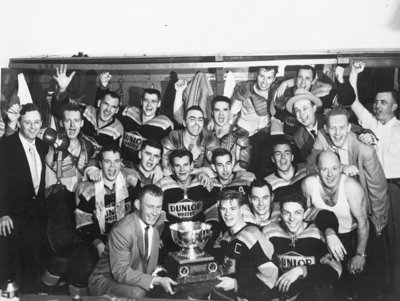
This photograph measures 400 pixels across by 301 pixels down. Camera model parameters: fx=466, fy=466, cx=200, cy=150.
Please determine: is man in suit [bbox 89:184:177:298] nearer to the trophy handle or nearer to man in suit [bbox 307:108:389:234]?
the trophy handle

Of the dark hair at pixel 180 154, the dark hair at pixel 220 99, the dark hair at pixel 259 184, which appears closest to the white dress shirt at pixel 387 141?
the dark hair at pixel 259 184

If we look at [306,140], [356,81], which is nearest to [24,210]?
[306,140]

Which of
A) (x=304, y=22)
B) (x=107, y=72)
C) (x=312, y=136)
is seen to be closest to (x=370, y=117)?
(x=312, y=136)

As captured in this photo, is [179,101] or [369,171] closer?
[369,171]

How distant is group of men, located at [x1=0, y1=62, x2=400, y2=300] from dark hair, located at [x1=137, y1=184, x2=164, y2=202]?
15 mm

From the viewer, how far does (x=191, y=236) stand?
3.39m

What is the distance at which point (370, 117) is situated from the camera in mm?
3395

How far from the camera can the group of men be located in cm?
338

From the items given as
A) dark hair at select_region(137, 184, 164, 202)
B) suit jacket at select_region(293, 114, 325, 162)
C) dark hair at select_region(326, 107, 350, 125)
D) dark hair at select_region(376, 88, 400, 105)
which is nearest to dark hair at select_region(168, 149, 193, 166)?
dark hair at select_region(137, 184, 164, 202)

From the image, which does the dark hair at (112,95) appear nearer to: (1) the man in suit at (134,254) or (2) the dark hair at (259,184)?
(1) the man in suit at (134,254)

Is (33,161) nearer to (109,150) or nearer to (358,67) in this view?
(109,150)

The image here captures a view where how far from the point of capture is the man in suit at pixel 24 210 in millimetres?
3734

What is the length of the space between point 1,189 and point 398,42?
327cm

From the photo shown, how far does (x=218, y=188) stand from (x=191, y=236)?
42 cm
